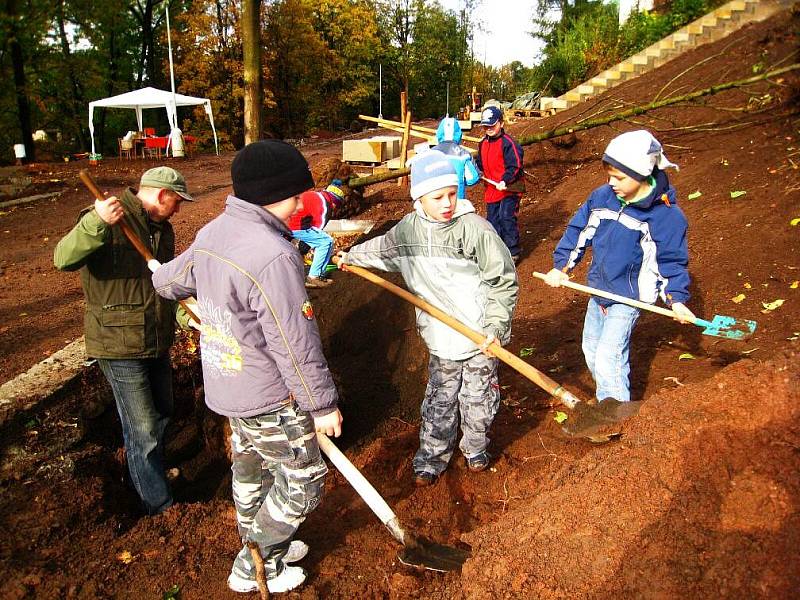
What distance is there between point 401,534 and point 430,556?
0.17m

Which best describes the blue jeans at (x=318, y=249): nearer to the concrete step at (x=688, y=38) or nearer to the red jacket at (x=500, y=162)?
the red jacket at (x=500, y=162)

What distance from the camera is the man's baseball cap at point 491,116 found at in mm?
7262

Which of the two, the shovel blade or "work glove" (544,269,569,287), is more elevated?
"work glove" (544,269,569,287)

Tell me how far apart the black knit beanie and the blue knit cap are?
969mm

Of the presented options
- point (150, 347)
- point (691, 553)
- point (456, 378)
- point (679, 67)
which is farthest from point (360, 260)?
point (679, 67)

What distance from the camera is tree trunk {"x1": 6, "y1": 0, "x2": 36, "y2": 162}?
17.4 meters

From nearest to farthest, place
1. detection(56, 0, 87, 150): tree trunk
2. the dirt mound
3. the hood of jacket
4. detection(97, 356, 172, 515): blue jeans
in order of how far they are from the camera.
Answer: the dirt mound < the hood of jacket < detection(97, 356, 172, 515): blue jeans < detection(56, 0, 87, 150): tree trunk

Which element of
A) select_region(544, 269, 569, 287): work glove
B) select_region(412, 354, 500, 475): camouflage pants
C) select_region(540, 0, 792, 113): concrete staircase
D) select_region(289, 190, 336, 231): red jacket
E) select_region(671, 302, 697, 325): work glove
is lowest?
select_region(412, 354, 500, 475): camouflage pants

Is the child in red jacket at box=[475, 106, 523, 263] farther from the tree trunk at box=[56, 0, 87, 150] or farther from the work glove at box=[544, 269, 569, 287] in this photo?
the tree trunk at box=[56, 0, 87, 150]

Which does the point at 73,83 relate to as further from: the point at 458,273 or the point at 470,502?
the point at 470,502

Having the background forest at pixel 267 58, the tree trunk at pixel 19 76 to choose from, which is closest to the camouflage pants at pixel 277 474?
the background forest at pixel 267 58

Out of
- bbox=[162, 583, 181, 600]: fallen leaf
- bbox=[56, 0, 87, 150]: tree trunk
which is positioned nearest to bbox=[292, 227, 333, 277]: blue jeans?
bbox=[162, 583, 181, 600]: fallen leaf

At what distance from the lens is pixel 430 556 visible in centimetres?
258

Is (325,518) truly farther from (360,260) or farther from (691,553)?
(691,553)
